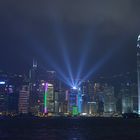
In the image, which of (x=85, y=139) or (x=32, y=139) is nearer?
(x=32, y=139)

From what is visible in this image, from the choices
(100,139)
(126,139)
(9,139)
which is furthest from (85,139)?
(9,139)

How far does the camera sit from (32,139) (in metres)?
73.3

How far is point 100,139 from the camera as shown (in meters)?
76.7

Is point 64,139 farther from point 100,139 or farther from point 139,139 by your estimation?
point 139,139

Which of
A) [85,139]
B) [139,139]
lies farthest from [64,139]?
[139,139]

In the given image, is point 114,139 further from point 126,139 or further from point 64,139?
point 64,139

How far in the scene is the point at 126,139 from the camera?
74562 mm

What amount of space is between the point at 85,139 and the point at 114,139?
6813 mm

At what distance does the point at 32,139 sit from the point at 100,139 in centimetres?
1506

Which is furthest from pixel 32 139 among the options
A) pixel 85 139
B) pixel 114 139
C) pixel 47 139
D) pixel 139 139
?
pixel 139 139

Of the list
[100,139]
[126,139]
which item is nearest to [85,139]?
[100,139]

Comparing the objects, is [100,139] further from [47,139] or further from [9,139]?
[9,139]

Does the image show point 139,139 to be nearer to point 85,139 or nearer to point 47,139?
point 85,139

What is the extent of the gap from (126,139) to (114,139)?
8.44ft
